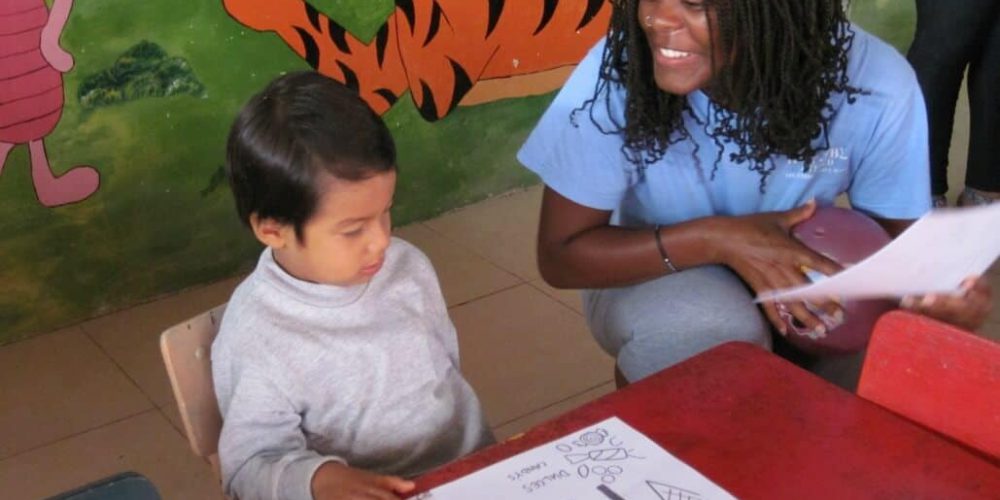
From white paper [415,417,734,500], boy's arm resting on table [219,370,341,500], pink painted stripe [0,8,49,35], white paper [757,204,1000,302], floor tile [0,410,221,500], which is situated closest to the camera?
white paper [415,417,734,500]

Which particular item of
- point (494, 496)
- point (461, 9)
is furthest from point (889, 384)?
point (461, 9)

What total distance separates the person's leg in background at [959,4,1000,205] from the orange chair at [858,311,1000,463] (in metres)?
2.13

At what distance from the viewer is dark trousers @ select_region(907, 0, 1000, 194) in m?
2.97

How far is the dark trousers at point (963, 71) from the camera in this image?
2.97 metres

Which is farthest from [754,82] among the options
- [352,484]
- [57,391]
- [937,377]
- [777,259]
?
[57,391]

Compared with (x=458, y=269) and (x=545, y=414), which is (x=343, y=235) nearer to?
(x=545, y=414)

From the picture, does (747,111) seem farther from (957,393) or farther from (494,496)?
(494,496)

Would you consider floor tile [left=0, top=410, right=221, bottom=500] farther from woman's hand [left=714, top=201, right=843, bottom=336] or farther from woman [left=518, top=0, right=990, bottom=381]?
woman's hand [left=714, top=201, right=843, bottom=336]

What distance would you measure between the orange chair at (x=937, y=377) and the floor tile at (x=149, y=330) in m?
1.79

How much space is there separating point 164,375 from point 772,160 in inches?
64.0

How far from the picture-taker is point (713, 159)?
1614 millimetres

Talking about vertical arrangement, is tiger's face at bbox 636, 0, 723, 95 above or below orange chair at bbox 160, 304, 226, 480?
above

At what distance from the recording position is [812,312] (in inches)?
56.4

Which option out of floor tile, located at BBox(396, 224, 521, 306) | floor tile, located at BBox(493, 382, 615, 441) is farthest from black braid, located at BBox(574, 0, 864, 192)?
floor tile, located at BBox(396, 224, 521, 306)
